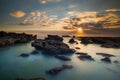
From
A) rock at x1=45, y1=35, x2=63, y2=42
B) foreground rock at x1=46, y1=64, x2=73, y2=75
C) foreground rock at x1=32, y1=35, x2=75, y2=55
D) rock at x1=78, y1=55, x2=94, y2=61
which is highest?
rock at x1=45, y1=35, x2=63, y2=42

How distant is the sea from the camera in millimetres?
2463

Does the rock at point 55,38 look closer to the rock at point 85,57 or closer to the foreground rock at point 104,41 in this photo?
the foreground rock at point 104,41

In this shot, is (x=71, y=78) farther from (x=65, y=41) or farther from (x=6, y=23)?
(x=6, y=23)

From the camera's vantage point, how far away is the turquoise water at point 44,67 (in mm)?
2463

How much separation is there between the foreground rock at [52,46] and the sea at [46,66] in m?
0.09

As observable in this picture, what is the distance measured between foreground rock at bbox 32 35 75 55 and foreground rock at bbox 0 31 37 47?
0.16 meters

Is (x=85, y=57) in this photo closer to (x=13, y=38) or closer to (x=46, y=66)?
(x=46, y=66)

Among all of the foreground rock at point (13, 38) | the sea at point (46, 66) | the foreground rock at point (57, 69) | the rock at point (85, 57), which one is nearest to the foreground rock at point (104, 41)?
the sea at point (46, 66)

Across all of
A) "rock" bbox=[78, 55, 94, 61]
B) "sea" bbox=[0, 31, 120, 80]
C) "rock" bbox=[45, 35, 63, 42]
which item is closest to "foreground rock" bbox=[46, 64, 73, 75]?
"sea" bbox=[0, 31, 120, 80]

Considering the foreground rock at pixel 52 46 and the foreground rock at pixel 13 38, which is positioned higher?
the foreground rock at pixel 13 38

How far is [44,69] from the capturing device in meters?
2.54

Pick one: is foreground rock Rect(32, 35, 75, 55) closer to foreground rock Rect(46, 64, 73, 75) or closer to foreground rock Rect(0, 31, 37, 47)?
foreground rock Rect(0, 31, 37, 47)

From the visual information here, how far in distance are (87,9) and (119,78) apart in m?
1.36

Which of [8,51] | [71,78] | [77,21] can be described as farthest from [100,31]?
[8,51]
